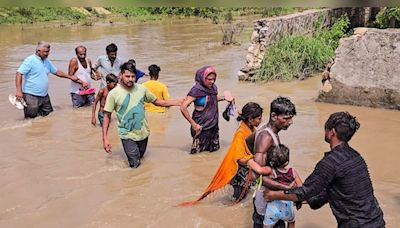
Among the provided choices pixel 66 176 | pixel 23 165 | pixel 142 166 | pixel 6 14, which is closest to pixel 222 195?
pixel 142 166

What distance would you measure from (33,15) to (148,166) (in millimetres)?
26757

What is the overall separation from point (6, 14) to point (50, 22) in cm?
294

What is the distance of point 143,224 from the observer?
439 cm

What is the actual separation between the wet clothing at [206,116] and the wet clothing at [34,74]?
10.2ft

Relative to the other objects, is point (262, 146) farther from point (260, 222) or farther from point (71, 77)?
point (71, 77)

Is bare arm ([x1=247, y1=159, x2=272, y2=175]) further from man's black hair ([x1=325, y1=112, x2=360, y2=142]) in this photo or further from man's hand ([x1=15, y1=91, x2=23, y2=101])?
man's hand ([x1=15, y1=91, x2=23, y2=101])

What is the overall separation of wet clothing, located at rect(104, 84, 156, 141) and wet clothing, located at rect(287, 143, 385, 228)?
9.37 ft

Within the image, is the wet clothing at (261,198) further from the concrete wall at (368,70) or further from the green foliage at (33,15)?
the green foliage at (33,15)

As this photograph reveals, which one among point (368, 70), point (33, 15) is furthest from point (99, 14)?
point (368, 70)

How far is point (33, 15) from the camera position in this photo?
3014 cm

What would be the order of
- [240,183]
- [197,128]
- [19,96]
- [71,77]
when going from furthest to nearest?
[71,77] < [19,96] < [197,128] < [240,183]

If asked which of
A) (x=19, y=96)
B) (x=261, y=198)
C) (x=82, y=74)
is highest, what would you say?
(x=82, y=74)

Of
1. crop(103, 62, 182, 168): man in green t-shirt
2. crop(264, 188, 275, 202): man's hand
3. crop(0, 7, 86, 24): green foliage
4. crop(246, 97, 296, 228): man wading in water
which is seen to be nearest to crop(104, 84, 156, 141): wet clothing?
crop(103, 62, 182, 168): man in green t-shirt

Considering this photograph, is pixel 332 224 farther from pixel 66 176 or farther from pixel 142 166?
pixel 66 176
